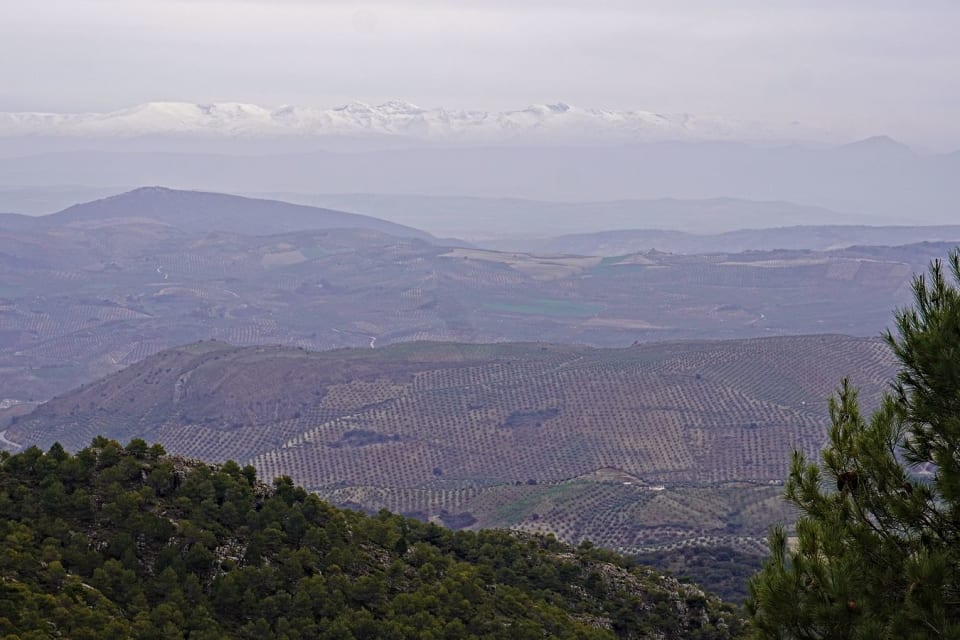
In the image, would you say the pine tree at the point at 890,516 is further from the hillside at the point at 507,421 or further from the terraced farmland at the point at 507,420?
the terraced farmland at the point at 507,420

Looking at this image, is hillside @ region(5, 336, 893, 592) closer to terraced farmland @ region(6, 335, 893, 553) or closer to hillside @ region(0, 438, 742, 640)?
terraced farmland @ region(6, 335, 893, 553)

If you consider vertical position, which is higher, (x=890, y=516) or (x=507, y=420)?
(x=890, y=516)

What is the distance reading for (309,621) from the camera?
79.5 feet

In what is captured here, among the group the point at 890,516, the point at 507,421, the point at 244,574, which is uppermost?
the point at 890,516

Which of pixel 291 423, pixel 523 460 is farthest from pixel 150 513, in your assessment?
pixel 291 423

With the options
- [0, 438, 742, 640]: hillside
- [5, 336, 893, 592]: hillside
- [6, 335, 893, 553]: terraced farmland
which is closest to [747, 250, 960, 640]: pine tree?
[0, 438, 742, 640]: hillside

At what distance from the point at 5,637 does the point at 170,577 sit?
5962 millimetres

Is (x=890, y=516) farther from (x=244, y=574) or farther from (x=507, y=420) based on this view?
(x=507, y=420)

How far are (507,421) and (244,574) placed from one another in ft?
257

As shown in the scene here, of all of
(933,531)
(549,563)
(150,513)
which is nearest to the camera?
(933,531)

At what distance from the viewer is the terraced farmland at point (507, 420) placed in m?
74.0

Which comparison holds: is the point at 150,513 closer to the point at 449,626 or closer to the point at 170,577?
the point at 170,577

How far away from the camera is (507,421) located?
103m

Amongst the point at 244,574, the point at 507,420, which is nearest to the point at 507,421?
the point at 507,420
